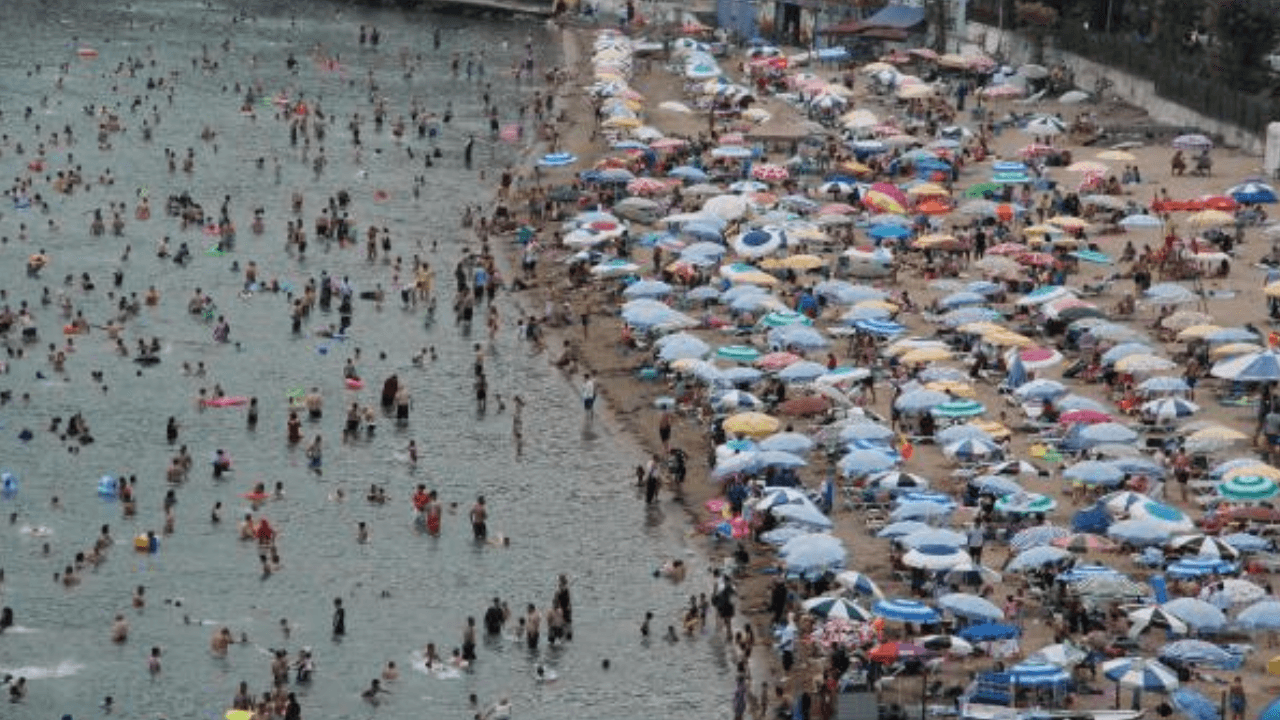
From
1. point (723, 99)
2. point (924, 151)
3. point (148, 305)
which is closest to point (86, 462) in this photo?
point (148, 305)

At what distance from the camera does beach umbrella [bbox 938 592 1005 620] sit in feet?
176

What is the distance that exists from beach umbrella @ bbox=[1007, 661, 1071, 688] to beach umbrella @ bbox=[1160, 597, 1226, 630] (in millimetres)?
2973

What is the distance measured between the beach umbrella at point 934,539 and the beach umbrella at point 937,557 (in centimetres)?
6

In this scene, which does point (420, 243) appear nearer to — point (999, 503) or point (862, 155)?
point (862, 155)

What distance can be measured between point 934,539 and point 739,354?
1557cm

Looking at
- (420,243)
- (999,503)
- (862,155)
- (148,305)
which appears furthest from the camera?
(862,155)

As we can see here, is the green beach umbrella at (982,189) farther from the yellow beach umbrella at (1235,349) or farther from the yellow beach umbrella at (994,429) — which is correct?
the yellow beach umbrella at (994,429)

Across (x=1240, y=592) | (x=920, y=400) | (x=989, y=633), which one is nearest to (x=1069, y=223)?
(x=920, y=400)

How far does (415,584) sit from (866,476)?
32.7ft

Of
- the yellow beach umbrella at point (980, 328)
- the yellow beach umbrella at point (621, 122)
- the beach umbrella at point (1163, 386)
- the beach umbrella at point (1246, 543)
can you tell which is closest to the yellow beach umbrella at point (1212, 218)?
the yellow beach umbrella at point (980, 328)

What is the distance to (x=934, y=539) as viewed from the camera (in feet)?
186

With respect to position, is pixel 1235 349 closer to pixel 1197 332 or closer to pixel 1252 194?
pixel 1197 332

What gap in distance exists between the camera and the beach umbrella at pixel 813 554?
56844 millimetres

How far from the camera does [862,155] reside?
98.3 meters
